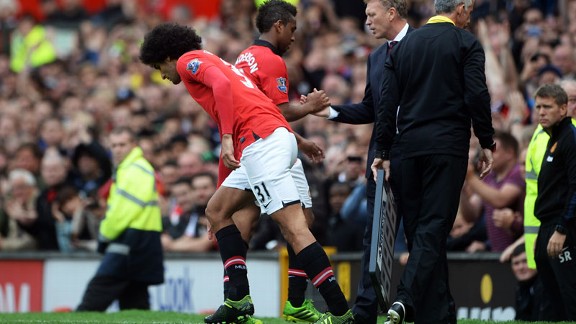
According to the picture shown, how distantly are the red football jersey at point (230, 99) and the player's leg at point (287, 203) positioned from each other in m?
0.11

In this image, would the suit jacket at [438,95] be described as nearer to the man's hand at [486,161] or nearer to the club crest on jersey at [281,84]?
the man's hand at [486,161]

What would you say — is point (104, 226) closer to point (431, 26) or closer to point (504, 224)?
point (504, 224)

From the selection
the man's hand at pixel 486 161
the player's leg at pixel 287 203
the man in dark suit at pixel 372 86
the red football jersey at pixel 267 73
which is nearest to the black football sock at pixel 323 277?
the player's leg at pixel 287 203

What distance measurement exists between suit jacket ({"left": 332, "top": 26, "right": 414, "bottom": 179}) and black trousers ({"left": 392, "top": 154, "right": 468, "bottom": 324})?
2.59 feet

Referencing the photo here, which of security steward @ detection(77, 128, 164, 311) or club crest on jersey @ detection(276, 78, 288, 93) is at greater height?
club crest on jersey @ detection(276, 78, 288, 93)

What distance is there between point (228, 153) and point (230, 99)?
40cm

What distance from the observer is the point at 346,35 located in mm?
19953

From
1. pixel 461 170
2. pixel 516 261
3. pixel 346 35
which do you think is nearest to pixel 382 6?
pixel 461 170

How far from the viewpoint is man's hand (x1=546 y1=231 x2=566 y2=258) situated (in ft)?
32.5

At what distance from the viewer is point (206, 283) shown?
15164 millimetres

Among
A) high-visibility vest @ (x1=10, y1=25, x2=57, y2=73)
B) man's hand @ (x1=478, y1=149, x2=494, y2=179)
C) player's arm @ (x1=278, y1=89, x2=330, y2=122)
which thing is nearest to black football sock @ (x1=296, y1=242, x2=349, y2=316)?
man's hand @ (x1=478, y1=149, x2=494, y2=179)

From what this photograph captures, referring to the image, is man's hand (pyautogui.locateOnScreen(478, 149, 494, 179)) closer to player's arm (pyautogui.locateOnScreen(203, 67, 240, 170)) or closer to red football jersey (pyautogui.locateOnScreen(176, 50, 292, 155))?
red football jersey (pyautogui.locateOnScreen(176, 50, 292, 155))

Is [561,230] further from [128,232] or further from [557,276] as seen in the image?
[128,232]

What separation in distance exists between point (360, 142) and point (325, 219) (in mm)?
1372
